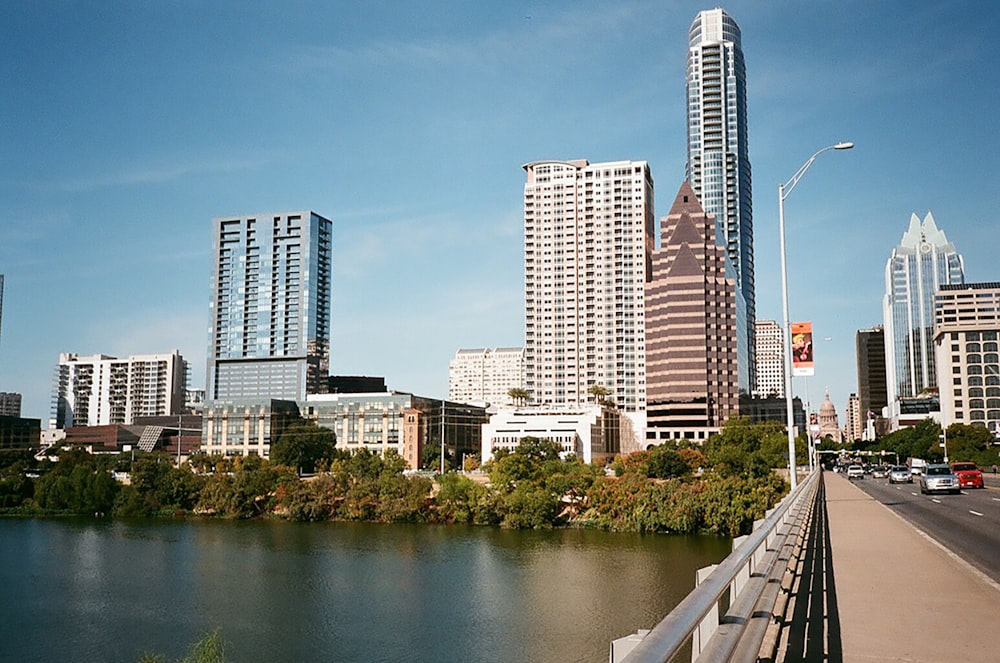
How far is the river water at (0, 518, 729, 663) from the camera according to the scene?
3984 centimetres

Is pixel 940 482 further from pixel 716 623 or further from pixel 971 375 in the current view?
pixel 971 375

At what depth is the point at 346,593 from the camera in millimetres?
52594

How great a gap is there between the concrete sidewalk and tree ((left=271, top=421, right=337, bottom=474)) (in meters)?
143

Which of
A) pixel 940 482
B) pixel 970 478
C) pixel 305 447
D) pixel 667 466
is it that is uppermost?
pixel 940 482

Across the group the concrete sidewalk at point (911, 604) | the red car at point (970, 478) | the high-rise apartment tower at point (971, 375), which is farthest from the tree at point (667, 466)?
the high-rise apartment tower at point (971, 375)

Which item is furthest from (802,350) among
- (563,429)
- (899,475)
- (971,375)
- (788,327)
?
(971,375)

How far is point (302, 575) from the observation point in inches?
2334

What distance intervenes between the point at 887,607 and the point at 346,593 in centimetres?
4382

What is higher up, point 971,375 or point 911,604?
point 971,375

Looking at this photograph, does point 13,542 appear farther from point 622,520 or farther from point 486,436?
point 486,436

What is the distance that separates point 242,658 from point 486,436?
134 m

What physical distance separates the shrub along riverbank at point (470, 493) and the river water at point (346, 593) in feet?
15.9

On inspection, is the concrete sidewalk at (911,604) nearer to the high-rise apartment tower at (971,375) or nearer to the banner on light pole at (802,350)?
the banner on light pole at (802,350)

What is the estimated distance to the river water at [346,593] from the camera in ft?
131
